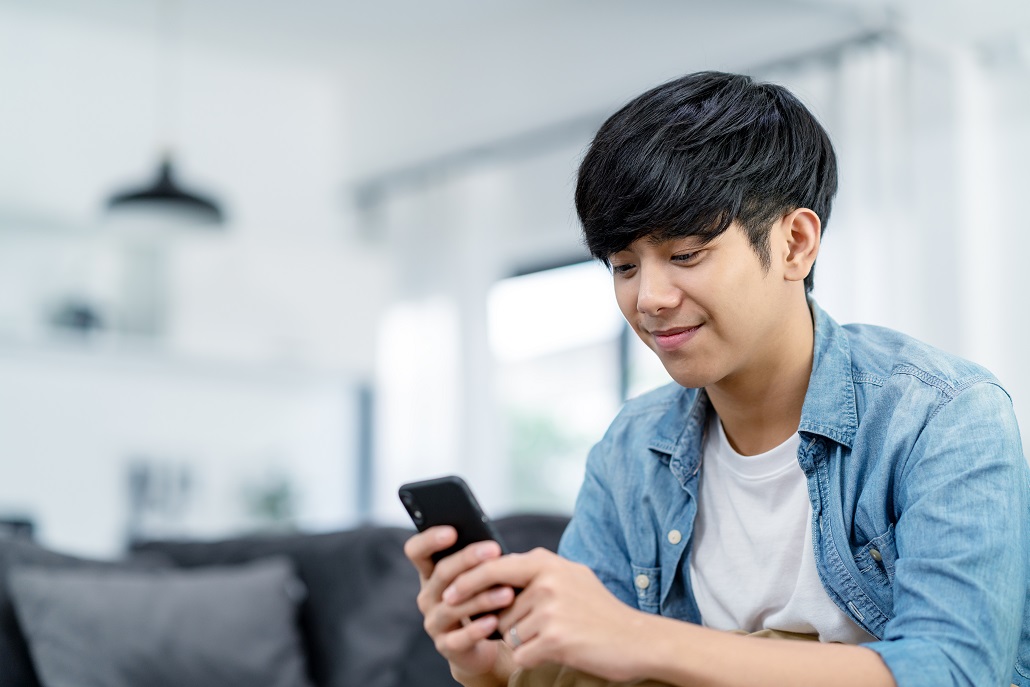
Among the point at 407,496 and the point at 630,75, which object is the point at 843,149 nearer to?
the point at 630,75

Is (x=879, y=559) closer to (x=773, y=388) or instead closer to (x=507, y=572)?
(x=773, y=388)

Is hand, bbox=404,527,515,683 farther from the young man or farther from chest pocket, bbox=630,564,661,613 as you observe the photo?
chest pocket, bbox=630,564,661,613

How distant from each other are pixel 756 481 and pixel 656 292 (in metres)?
0.31

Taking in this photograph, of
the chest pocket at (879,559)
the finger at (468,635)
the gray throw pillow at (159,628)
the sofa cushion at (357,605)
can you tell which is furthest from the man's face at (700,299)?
the gray throw pillow at (159,628)

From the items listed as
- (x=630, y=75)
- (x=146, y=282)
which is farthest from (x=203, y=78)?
(x=630, y=75)

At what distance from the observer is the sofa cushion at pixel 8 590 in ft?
7.51

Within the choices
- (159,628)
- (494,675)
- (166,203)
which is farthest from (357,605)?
(166,203)

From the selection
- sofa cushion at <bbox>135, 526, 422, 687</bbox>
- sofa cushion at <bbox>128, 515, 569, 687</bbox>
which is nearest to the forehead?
sofa cushion at <bbox>128, 515, 569, 687</bbox>

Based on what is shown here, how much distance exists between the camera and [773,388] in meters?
1.42

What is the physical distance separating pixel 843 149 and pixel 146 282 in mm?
2871

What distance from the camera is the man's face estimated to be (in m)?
1.26

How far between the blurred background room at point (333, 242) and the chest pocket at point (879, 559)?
2.54 metres

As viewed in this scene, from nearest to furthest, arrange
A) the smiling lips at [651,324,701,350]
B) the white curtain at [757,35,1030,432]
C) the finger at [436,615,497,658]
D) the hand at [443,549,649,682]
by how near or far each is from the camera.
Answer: the hand at [443,549,649,682] → the finger at [436,615,497,658] → the smiling lips at [651,324,701,350] → the white curtain at [757,35,1030,432]

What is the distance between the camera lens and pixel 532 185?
16.4 feet
